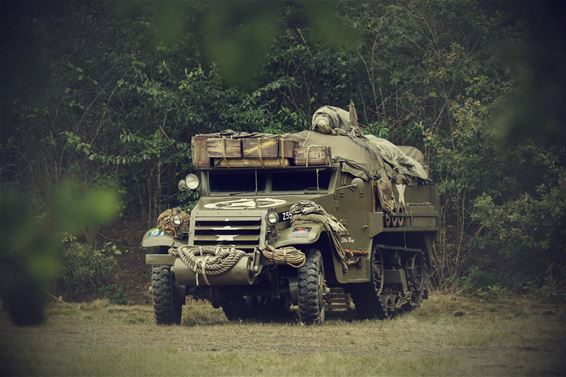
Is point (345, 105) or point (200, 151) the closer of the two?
point (200, 151)

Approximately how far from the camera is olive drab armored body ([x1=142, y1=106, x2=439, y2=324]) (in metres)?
12.9

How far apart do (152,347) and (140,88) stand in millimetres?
9456

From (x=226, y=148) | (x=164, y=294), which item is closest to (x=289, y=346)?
(x=164, y=294)

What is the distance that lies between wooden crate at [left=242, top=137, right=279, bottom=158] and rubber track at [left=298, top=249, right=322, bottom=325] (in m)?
1.54

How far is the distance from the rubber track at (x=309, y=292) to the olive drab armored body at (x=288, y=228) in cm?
1

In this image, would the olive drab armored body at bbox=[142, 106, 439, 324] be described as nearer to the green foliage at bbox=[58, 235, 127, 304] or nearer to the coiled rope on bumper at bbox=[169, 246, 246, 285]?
the coiled rope on bumper at bbox=[169, 246, 246, 285]

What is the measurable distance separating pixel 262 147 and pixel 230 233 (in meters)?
1.39

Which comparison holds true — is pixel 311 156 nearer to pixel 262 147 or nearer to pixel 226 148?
pixel 262 147

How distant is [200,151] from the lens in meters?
14.1

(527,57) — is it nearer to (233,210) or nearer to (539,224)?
(233,210)

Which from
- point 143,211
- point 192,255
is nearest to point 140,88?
point 143,211

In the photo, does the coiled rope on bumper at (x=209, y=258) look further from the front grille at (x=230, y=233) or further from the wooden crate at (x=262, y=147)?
the wooden crate at (x=262, y=147)

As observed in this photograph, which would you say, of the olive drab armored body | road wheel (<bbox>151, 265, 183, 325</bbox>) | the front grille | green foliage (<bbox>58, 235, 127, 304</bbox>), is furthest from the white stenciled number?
green foliage (<bbox>58, 235, 127, 304</bbox>)

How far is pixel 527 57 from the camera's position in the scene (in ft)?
15.6
